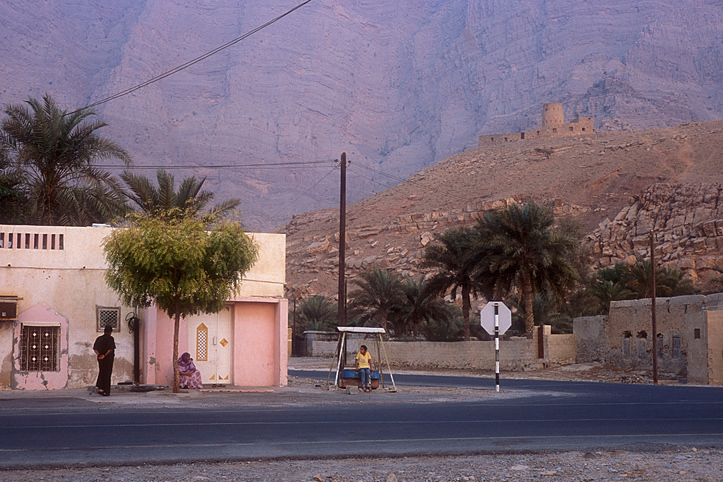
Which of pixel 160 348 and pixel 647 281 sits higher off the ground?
pixel 647 281

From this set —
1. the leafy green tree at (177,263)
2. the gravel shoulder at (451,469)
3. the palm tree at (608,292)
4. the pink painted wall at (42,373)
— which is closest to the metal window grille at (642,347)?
the palm tree at (608,292)

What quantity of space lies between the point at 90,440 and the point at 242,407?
6.83 metres

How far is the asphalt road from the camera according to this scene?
1059 centimetres

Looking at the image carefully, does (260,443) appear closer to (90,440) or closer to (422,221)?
(90,440)

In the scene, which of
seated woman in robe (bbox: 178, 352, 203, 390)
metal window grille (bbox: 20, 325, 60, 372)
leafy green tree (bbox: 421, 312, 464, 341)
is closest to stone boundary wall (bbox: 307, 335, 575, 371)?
leafy green tree (bbox: 421, 312, 464, 341)

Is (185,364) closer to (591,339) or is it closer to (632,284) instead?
(591,339)

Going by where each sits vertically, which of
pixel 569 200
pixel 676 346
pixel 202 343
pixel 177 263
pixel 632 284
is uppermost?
pixel 569 200

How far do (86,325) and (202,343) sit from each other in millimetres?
3356

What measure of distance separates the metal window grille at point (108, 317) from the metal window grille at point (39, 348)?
113 centimetres

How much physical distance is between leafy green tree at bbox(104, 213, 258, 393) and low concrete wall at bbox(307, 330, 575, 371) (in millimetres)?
23250

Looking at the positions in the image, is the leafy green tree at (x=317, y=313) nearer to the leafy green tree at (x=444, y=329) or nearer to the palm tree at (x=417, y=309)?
the leafy green tree at (x=444, y=329)

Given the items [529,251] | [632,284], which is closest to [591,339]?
[529,251]

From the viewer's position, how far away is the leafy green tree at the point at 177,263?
21.9 metres

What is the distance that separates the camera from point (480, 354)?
1806 inches
